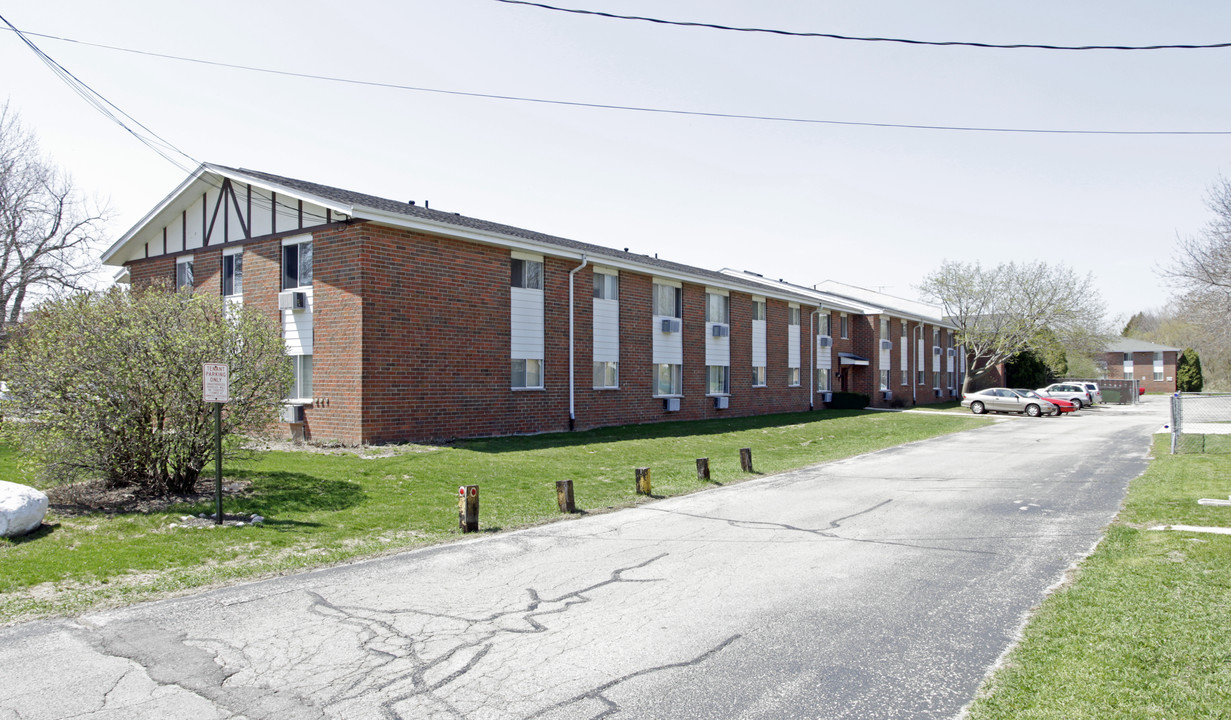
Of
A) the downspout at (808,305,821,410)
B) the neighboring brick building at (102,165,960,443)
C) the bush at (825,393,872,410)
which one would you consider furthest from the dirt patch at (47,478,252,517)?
the bush at (825,393,872,410)

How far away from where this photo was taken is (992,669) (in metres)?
4.82

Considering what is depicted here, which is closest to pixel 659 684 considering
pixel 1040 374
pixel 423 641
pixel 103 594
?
pixel 423 641

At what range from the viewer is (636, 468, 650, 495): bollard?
12.5m

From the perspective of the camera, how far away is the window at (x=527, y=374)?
20844mm

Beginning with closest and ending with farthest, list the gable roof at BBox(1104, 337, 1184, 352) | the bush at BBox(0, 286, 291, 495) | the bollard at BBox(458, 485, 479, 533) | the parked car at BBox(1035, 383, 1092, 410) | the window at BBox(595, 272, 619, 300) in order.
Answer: the bollard at BBox(458, 485, 479, 533), the bush at BBox(0, 286, 291, 495), the window at BBox(595, 272, 619, 300), the parked car at BBox(1035, 383, 1092, 410), the gable roof at BBox(1104, 337, 1184, 352)

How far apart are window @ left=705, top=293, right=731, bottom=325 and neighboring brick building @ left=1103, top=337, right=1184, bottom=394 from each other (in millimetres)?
63703

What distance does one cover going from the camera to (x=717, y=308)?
30.4m

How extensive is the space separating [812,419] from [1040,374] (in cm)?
4019

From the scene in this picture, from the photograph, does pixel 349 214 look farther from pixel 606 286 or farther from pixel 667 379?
pixel 667 379

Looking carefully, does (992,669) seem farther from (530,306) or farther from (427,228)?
(530,306)

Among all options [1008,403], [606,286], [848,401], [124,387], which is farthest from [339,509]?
[1008,403]

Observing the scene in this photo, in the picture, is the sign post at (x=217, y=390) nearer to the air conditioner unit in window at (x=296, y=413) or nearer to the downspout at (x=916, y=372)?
the air conditioner unit in window at (x=296, y=413)

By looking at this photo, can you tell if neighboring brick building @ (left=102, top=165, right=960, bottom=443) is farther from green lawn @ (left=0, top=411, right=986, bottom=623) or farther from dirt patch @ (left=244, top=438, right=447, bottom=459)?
green lawn @ (left=0, top=411, right=986, bottom=623)

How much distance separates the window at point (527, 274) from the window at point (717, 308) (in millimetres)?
9690
